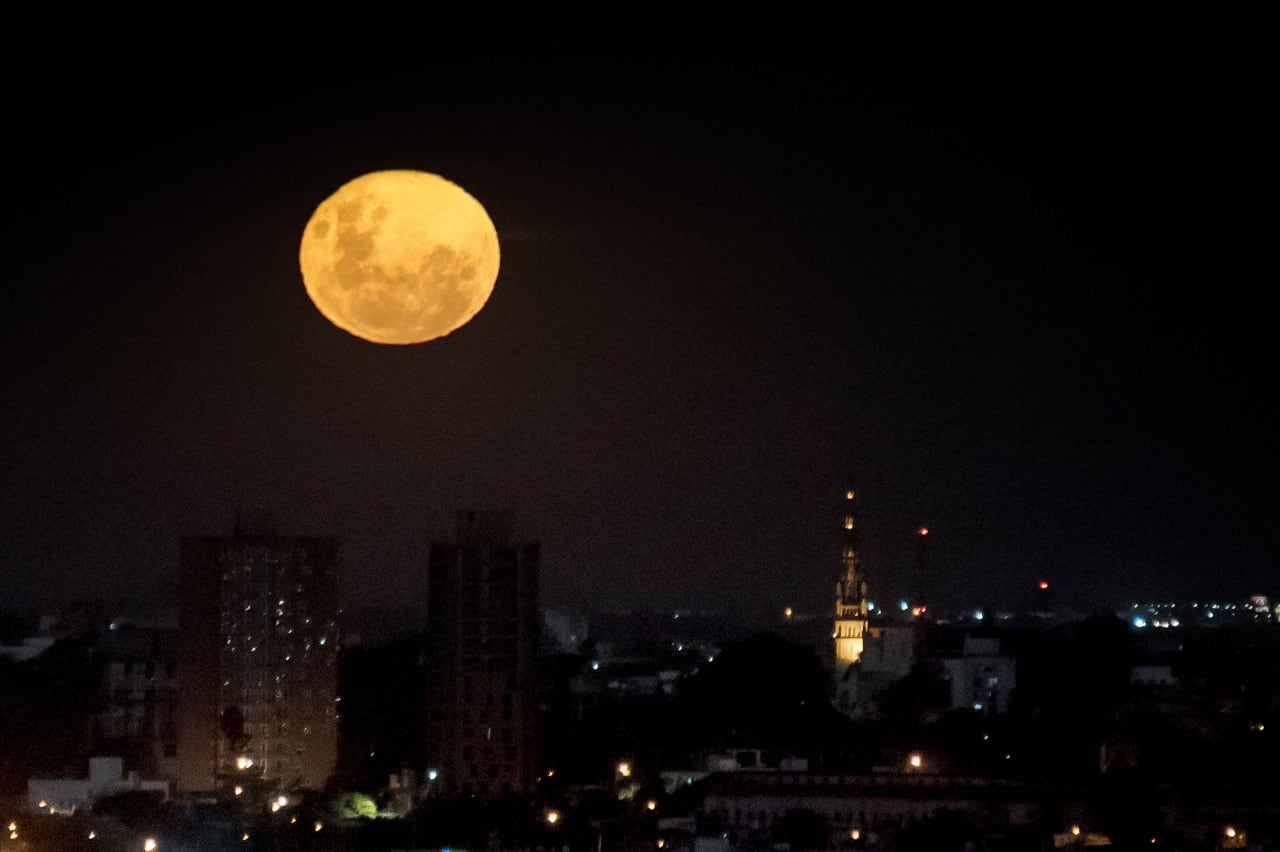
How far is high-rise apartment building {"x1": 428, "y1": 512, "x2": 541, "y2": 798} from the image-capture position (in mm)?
31656

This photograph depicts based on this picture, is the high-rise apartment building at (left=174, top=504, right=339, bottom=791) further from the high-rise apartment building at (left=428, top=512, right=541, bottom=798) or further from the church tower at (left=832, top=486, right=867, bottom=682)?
the church tower at (left=832, top=486, right=867, bottom=682)

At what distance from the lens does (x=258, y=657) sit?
37.2m

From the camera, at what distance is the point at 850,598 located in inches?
2126

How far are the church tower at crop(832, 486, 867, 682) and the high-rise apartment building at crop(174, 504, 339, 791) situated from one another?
16777 millimetres

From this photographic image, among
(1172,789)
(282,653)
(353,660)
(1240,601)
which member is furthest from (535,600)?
(1240,601)

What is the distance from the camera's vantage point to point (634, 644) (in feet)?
267

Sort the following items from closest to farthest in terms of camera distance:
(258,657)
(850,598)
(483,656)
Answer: (483,656), (258,657), (850,598)

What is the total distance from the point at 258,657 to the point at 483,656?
559 centimetres

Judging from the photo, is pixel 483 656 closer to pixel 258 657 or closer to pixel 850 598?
pixel 258 657

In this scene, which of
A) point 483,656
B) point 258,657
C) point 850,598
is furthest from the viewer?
point 850,598

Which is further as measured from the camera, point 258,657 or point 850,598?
point 850,598

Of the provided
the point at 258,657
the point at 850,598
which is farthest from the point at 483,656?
the point at 850,598

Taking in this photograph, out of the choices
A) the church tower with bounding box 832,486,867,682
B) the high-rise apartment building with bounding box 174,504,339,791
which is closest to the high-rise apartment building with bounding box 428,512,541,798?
the high-rise apartment building with bounding box 174,504,339,791

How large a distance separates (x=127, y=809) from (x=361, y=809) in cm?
253
